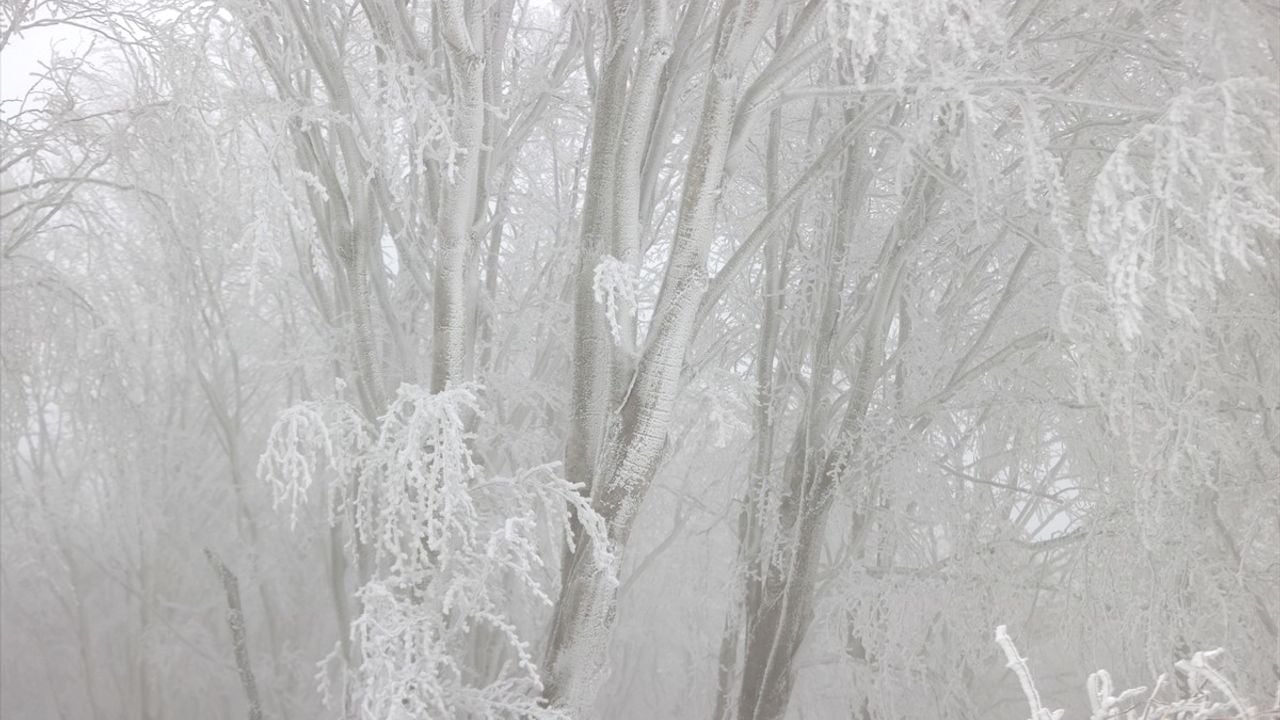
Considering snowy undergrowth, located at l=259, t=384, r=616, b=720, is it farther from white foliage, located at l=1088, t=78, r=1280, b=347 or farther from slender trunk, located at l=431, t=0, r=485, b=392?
white foliage, located at l=1088, t=78, r=1280, b=347

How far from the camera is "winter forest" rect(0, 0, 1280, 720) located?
4305 millimetres

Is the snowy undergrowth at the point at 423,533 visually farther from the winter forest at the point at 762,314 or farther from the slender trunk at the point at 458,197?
the slender trunk at the point at 458,197

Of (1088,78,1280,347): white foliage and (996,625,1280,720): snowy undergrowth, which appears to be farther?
(1088,78,1280,347): white foliage

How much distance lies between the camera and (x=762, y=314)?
7.56 meters

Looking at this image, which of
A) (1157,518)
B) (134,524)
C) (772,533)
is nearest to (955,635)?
(772,533)

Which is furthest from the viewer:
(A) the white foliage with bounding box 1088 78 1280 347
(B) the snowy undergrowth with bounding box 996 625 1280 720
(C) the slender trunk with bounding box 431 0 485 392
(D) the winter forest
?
(C) the slender trunk with bounding box 431 0 485 392

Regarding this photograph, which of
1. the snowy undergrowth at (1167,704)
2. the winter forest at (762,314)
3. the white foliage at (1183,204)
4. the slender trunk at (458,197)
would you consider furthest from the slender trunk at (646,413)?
the snowy undergrowth at (1167,704)

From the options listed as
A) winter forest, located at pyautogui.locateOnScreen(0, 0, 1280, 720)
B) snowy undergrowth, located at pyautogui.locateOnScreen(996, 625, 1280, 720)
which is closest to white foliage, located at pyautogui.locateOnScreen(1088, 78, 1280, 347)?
winter forest, located at pyautogui.locateOnScreen(0, 0, 1280, 720)

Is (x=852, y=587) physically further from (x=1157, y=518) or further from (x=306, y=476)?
Answer: (x=306, y=476)

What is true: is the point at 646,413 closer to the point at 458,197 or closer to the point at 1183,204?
the point at 458,197

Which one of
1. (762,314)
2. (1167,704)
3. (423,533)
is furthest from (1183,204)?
(762,314)

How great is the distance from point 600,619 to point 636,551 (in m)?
7.94

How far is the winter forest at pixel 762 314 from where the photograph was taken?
14.1 ft

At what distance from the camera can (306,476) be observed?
162 inches
